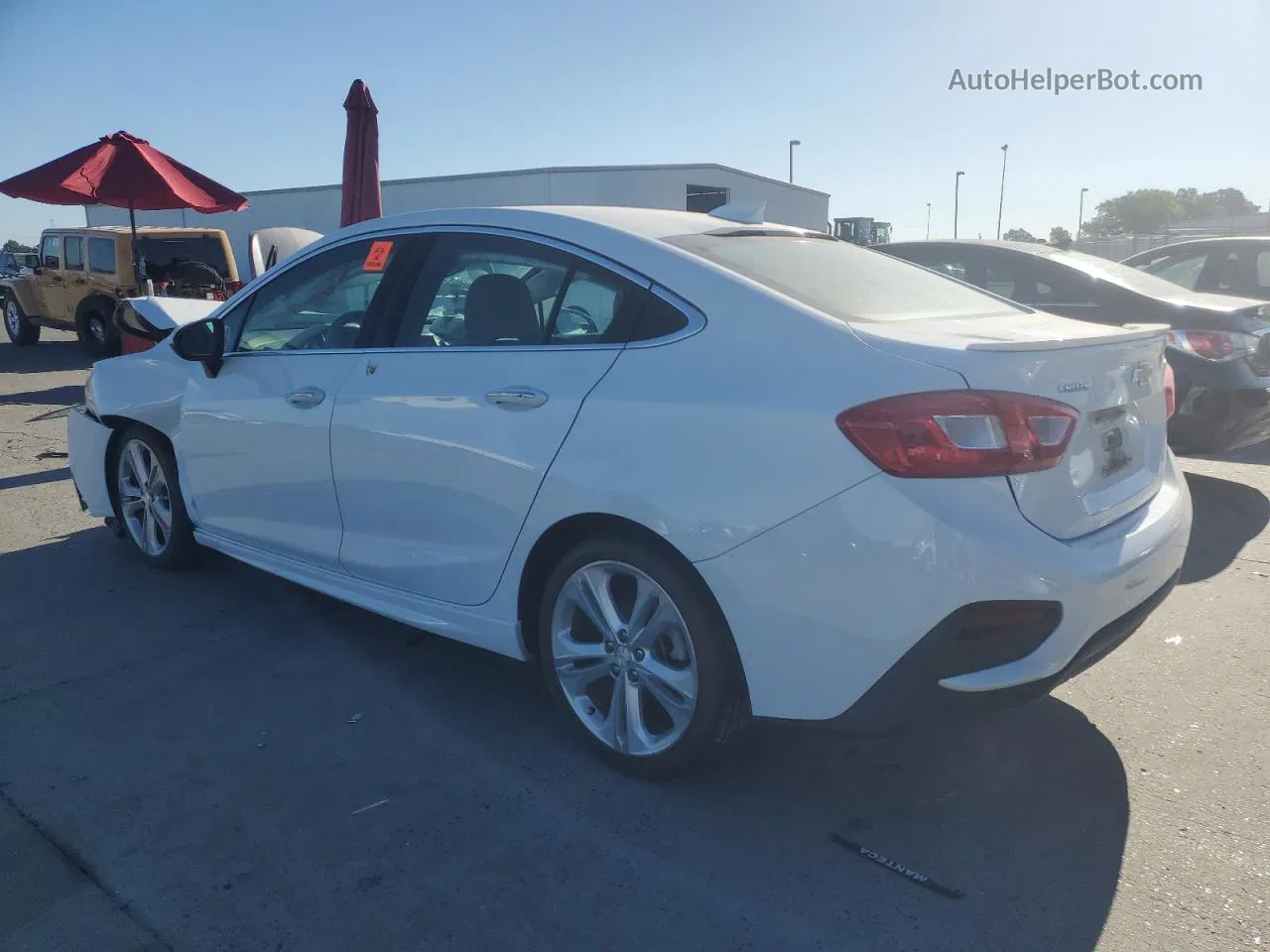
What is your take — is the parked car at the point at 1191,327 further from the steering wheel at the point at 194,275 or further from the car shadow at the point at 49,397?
the steering wheel at the point at 194,275

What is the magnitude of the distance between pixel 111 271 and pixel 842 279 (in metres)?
14.0

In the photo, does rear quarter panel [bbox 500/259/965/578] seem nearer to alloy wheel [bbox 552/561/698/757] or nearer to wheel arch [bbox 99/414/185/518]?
alloy wheel [bbox 552/561/698/757]

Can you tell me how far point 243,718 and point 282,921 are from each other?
117 centimetres

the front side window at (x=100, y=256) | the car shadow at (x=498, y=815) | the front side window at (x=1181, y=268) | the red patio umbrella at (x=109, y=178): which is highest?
the red patio umbrella at (x=109, y=178)

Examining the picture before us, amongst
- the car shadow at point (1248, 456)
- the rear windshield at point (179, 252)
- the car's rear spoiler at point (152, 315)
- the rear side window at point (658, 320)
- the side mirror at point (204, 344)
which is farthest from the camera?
the rear windshield at point (179, 252)

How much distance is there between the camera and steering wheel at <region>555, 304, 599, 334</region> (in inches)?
120

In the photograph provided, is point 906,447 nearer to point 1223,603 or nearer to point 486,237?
point 486,237

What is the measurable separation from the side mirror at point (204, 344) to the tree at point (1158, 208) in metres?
78.8

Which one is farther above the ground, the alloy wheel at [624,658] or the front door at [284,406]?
the front door at [284,406]

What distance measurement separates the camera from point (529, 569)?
3.13 metres

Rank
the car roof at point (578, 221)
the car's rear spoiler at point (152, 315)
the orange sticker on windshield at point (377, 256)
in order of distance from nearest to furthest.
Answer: the car roof at point (578, 221) < the orange sticker on windshield at point (377, 256) < the car's rear spoiler at point (152, 315)

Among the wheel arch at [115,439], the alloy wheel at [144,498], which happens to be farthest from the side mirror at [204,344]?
the alloy wheel at [144,498]

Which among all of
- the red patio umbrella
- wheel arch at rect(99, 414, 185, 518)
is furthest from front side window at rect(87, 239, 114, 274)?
wheel arch at rect(99, 414, 185, 518)

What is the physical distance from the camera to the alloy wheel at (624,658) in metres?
2.87
